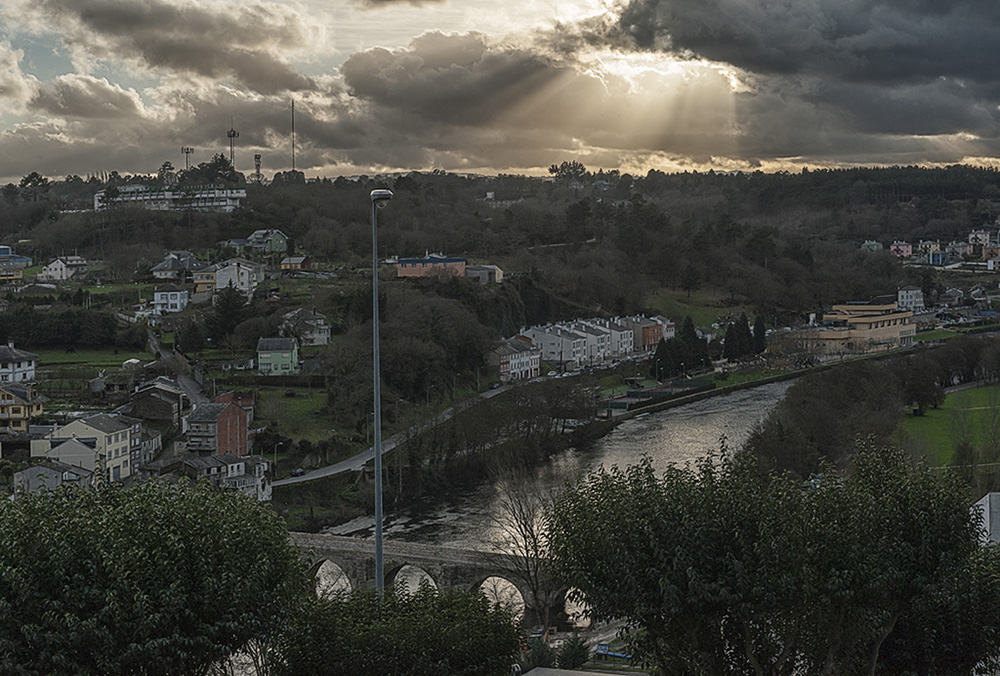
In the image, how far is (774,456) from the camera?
79.4 ft

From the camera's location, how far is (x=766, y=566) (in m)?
7.86

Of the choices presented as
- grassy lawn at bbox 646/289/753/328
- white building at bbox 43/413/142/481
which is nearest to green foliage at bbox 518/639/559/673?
white building at bbox 43/413/142/481

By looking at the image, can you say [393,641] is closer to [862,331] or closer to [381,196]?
[381,196]

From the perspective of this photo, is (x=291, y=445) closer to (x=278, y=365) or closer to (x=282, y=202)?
(x=278, y=365)

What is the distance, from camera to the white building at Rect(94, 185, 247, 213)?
63219mm

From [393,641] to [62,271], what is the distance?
45.9m

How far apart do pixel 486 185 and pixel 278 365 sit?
7991cm

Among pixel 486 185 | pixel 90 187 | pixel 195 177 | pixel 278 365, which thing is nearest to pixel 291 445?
pixel 278 365

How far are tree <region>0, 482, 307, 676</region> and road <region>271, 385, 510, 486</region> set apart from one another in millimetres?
17113

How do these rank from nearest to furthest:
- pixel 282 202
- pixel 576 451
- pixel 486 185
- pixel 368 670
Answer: pixel 368 670 < pixel 576 451 < pixel 282 202 < pixel 486 185

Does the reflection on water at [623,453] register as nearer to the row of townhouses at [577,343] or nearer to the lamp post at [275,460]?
the lamp post at [275,460]

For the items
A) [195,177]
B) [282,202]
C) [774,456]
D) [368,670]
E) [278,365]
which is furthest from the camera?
[195,177]

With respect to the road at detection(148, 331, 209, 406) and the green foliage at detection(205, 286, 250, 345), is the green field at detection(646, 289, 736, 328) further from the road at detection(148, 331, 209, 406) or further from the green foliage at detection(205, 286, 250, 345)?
the road at detection(148, 331, 209, 406)

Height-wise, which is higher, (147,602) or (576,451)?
(147,602)
